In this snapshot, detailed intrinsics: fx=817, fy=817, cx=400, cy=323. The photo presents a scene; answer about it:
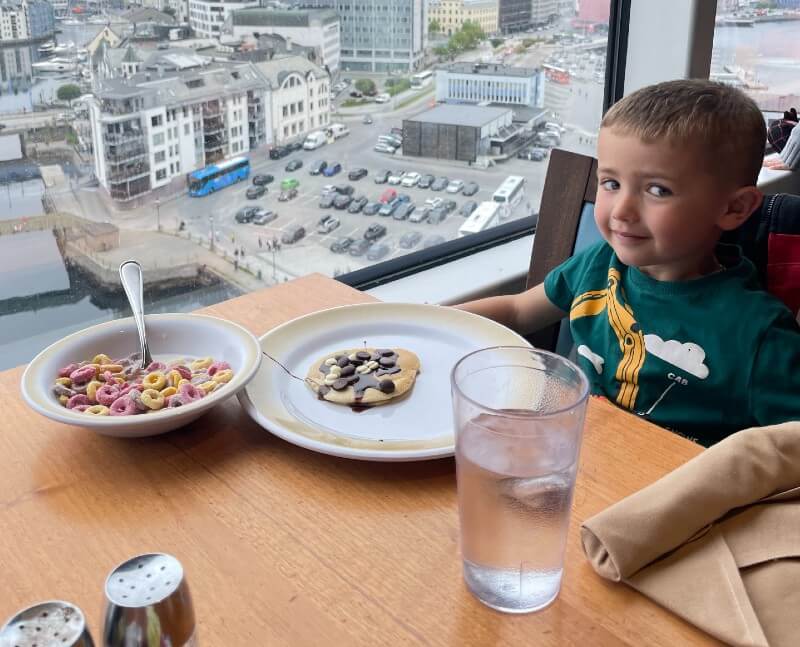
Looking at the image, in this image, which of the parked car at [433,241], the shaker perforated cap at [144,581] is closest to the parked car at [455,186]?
the parked car at [433,241]

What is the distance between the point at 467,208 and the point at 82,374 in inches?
52.5

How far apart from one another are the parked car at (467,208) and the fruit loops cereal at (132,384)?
3.96 ft

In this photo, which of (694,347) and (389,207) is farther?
(389,207)

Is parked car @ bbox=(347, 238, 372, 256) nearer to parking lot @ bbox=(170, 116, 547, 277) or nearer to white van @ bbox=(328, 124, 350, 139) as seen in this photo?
parking lot @ bbox=(170, 116, 547, 277)

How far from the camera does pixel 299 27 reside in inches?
65.4

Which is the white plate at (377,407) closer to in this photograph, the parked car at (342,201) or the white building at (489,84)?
the parked car at (342,201)

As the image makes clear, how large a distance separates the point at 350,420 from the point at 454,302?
0.91 m

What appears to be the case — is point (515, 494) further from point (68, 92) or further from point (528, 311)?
point (68, 92)

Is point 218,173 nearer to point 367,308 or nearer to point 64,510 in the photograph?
point 367,308

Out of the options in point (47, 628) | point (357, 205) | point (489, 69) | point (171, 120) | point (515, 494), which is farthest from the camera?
point (489, 69)

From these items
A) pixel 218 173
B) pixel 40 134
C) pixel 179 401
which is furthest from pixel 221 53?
pixel 179 401

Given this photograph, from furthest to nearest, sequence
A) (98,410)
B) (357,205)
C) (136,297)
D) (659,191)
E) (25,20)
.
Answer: (357,205)
(25,20)
(659,191)
(136,297)
(98,410)

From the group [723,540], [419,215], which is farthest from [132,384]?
[419,215]

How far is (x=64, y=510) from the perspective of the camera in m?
0.74
